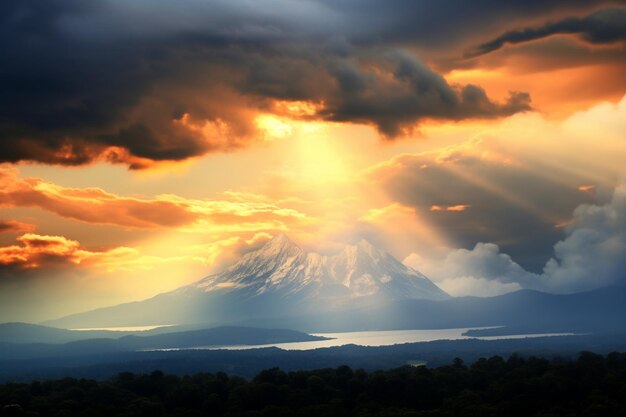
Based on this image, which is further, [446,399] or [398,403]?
[398,403]

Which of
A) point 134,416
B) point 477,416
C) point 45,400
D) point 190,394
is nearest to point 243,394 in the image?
point 190,394

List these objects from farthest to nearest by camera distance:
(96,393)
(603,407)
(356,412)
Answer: (96,393) < (356,412) < (603,407)

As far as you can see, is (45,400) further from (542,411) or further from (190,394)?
(542,411)

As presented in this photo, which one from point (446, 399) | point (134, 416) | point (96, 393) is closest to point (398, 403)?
point (446, 399)

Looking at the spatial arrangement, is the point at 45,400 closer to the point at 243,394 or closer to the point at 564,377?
the point at 243,394

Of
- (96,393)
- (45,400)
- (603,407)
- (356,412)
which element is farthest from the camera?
(96,393)

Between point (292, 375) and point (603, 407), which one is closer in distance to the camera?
point (603, 407)
